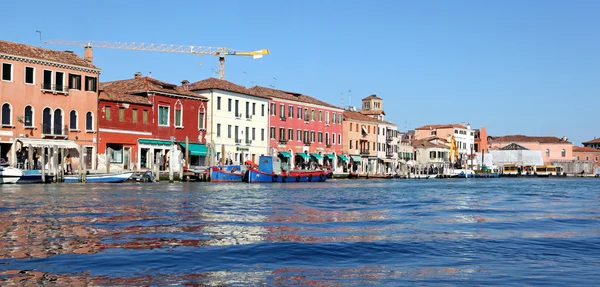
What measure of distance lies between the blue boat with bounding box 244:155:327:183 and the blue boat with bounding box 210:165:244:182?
58 cm

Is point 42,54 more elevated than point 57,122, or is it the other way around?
point 42,54

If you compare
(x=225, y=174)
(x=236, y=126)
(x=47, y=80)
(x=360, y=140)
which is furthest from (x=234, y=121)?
(x=360, y=140)

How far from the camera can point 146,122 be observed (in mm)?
49688

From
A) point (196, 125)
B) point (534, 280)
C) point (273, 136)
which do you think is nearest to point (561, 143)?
point (273, 136)

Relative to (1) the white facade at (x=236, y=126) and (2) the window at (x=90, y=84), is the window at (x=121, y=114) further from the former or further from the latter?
(1) the white facade at (x=236, y=126)

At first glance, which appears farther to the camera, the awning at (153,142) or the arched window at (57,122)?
the awning at (153,142)

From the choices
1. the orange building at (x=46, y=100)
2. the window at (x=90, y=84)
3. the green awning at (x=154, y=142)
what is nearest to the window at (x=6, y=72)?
the orange building at (x=46, y=100)

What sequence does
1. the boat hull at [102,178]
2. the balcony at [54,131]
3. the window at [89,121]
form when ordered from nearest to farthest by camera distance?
the boat hull at [102,178], the balcony at [54,131], the window at [89,121]

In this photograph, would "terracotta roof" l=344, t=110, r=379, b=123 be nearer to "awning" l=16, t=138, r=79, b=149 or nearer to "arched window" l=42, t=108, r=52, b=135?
"awning" l=16, t=138, r=79, b=149

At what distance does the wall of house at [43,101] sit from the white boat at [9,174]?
4.18 m

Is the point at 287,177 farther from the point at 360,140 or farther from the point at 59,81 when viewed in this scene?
the point at 360,140

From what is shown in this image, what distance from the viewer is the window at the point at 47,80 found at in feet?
139

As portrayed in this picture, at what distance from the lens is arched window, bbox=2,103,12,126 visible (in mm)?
40406

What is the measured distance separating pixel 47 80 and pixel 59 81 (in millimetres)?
814
